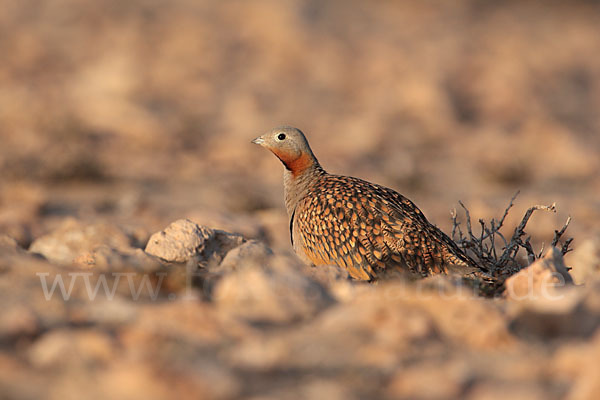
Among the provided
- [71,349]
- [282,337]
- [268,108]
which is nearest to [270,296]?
[282,337]

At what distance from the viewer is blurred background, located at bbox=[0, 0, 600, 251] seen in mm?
9805

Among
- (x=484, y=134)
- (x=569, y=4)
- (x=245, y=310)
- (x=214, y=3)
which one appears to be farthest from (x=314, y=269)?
(x=569, y=4)

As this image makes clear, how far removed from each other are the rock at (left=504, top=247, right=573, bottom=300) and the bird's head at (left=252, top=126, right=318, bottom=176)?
218cm

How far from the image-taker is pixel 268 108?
13.2 m

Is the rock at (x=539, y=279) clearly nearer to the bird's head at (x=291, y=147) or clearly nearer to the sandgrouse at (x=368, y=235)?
the sandgrouse at (x=368, y=235)

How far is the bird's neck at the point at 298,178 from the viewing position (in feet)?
17.7

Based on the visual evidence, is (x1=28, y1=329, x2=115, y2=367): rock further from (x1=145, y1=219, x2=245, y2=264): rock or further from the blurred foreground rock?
(x1=145, y1=219, x2=245, y2=264): rock

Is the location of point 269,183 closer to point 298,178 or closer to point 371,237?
point 298,178

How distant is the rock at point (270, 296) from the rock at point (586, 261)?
127 inches

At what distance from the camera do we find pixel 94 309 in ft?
10.2

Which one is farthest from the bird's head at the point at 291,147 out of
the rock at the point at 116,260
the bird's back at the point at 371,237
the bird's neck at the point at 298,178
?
the rock at the point at 116,260

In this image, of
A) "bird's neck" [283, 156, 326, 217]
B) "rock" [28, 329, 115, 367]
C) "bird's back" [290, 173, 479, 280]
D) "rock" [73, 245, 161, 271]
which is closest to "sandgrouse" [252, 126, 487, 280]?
"bird's back" [290, 173, 479, 280]

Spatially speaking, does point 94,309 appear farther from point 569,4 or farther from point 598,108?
Result: point 569,4

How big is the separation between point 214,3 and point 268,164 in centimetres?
628
